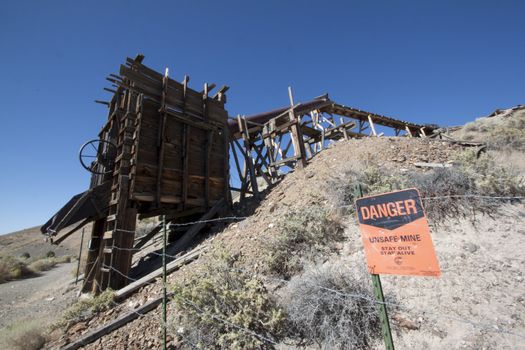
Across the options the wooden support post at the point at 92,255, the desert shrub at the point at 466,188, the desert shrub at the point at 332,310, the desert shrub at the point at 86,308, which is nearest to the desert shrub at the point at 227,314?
the desert shrub at the point at 332,310

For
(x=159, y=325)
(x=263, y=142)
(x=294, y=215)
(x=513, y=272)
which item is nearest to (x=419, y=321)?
(x=513, y=272)

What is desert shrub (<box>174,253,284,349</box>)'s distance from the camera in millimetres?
3359

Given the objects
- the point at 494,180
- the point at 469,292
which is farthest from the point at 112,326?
the point at 494,180

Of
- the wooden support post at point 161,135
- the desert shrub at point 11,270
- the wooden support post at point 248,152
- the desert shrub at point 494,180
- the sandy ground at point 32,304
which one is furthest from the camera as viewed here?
the desert shrub at point 11,270

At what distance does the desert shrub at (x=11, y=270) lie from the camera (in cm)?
1418

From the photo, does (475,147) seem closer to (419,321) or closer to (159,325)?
(419,321)

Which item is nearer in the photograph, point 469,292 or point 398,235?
point 398,235

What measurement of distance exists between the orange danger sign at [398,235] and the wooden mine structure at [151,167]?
6.28 meters

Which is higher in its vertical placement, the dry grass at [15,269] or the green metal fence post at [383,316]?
the green metal fence post at [383,316]

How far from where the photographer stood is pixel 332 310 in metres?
3.38

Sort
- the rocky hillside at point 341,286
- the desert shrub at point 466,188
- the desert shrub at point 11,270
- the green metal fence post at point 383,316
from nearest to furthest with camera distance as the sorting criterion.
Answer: the green metal fence post at point 383,316 → the rocky hillside at point 341,286 → the desert shrub at point 466,188 → the desert shrub at point 11,270

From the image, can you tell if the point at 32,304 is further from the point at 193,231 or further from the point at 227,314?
the point at 227,314

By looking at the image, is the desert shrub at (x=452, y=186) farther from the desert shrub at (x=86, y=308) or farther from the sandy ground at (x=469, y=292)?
the desert shrub at (x=86, y=308)

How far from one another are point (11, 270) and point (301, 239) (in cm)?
1939
